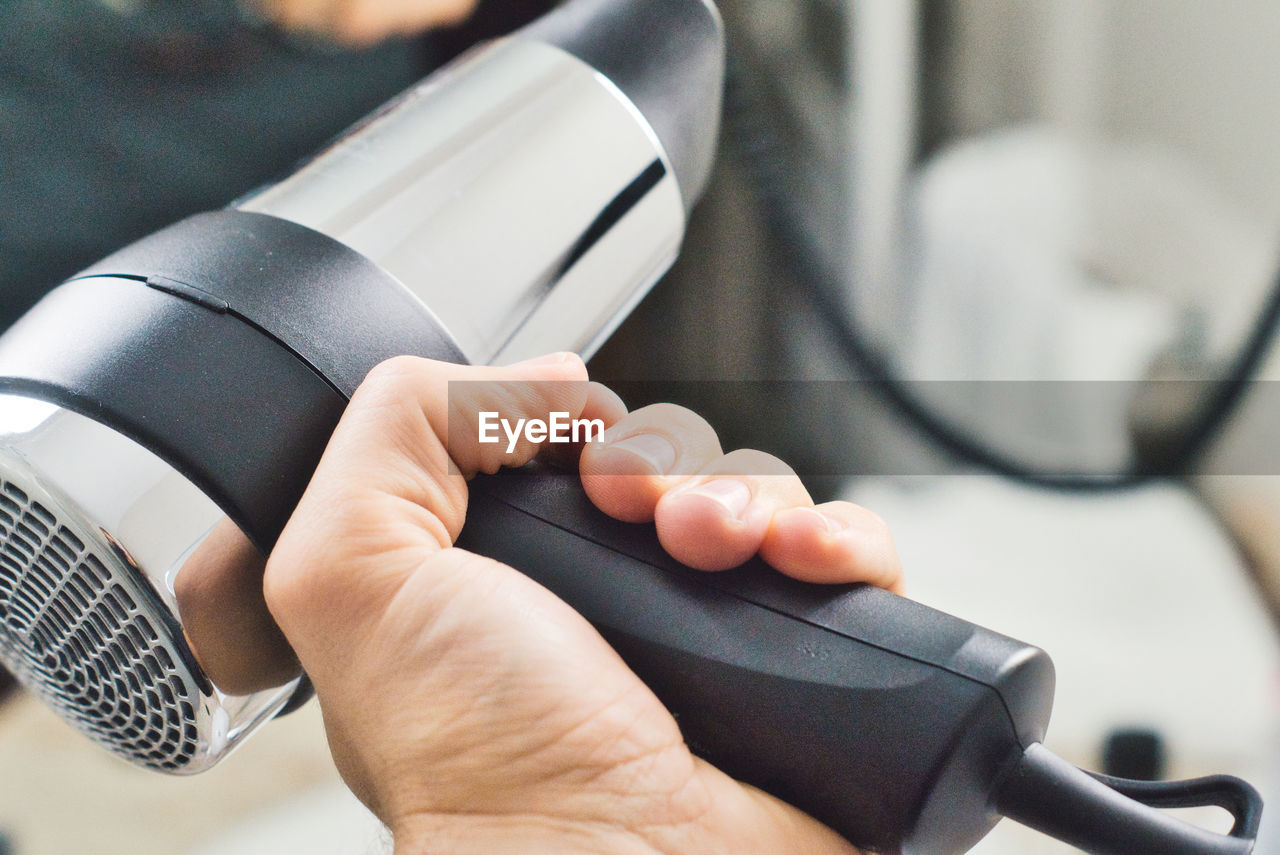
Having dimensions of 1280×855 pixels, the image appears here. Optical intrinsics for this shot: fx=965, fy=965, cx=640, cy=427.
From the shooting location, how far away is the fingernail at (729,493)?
33 centimetres

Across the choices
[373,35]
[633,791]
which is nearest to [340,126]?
[373,35]

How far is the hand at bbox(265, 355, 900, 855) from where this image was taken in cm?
30

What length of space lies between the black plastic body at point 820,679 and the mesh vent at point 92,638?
0.11m

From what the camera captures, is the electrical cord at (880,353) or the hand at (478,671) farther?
the electrical cord at (880,353)

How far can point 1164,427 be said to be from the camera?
77 centimetres

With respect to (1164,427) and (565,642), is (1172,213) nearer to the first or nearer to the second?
(1164,427)

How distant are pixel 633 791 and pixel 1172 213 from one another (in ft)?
2.04

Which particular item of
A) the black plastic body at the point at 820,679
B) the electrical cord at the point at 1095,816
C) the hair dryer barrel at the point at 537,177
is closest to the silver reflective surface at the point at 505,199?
the hair dryer barrel at the point at 537,177

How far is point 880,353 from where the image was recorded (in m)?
0.78

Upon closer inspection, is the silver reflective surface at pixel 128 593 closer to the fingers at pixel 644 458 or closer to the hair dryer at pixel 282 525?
the hair dryer at pixel 282 525

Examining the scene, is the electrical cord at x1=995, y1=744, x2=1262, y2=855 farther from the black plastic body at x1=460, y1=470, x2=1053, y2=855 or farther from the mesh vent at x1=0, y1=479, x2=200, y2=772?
the mesh vent at x1=0, y1=479, x2=200, y2=772

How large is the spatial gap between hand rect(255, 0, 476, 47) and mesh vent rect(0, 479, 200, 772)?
1.01 ft

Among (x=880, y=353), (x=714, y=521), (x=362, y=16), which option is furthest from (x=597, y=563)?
(x=880, y=353)

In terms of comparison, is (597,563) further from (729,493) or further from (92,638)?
(92,638)
